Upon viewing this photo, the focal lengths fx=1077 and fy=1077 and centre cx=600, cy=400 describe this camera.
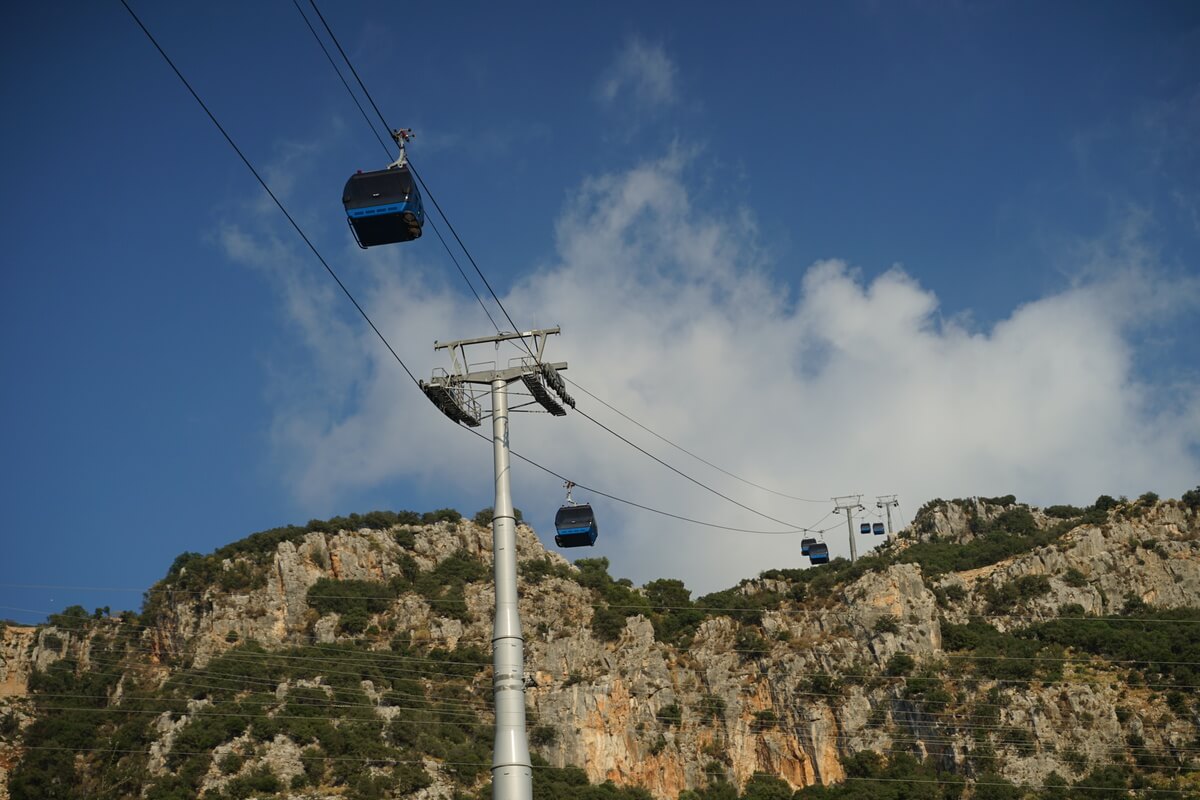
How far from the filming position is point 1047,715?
73750mm

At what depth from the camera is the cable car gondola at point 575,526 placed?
3462 centimetres

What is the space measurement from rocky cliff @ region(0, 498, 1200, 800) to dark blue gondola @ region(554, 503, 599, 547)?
39.4 m

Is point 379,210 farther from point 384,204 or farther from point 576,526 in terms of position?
point 576,526

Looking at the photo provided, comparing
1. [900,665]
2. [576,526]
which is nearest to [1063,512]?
[900,665]

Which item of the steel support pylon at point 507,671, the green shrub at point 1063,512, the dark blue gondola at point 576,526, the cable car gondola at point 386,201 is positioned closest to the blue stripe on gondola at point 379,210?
the cable car gondola at point 386,201

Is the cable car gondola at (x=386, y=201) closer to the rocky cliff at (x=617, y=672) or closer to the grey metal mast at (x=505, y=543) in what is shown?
the grey metal mast at (x=505, y=543)

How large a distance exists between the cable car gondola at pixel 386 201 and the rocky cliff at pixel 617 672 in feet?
166

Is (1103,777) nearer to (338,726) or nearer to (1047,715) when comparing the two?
(1047,715)

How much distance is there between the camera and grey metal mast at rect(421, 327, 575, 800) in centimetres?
1873

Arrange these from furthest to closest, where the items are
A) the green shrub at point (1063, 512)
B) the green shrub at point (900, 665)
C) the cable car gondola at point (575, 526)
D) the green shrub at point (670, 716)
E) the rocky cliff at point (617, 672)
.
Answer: the green shrub at point (1063, 512)
the green shrub at point (670, 716)
the green shrub at point (900, 665)
the rocky cliff at point (617, 672)
the cable car gondola at point (575, 526)

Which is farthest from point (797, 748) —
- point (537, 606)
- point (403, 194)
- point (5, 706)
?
point (403, 194)

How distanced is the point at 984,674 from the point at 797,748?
1490cm

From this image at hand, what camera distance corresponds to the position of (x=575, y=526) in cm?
3466

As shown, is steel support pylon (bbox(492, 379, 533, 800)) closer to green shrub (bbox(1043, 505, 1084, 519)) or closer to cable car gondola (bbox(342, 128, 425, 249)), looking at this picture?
cable car gondola (bbox(342, 128, 425, 249))
